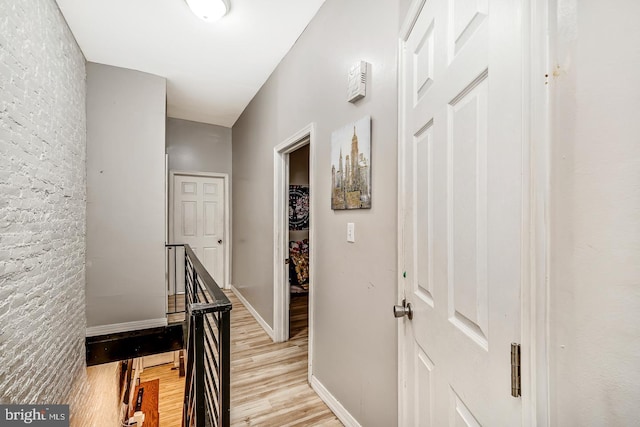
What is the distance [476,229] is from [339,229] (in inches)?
47.4

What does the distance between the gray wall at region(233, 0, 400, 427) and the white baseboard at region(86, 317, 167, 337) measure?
2.01m

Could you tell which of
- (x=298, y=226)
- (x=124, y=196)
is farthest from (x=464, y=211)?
(x=298, y=226)

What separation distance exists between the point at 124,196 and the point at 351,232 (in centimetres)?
260

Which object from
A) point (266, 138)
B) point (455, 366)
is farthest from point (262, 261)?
point (455, 366)

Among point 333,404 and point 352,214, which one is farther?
point 333,404

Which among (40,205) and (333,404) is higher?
(40,205)

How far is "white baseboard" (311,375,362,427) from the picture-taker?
66.4 inches

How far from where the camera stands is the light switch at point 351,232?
167 cm

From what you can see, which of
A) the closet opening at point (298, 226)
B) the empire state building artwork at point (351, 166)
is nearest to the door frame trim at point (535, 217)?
the empire state building artwork at point (351, 166)

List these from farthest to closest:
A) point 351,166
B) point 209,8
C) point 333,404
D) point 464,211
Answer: point 209,8
point 333,404
point 351,166
point 464,211

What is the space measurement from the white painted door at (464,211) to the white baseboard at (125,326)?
2.97 m

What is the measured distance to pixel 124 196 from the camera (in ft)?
9.73

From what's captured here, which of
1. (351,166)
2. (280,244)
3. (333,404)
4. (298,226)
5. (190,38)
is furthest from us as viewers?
(298,226)

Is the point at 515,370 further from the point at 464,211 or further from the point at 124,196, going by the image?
the point at 124,196
